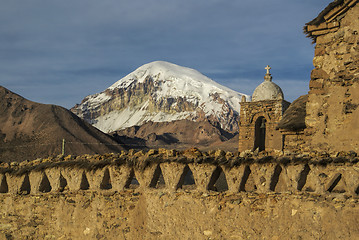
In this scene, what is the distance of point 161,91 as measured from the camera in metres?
114

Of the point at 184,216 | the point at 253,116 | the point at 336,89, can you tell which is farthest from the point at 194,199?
the point at 253,116

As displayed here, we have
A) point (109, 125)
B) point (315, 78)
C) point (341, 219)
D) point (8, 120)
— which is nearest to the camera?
point (341, 219)

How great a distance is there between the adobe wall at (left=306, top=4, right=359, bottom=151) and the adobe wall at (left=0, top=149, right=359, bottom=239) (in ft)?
5.83

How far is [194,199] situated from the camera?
5422 millimetres

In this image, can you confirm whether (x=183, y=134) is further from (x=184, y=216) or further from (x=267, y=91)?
(x=184, y=216)

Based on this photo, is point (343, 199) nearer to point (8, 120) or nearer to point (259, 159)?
point (259, 159)

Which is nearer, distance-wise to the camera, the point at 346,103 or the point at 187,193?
the point at 187,193

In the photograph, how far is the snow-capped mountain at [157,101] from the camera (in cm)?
9844

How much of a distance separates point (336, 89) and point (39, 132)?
2393cm

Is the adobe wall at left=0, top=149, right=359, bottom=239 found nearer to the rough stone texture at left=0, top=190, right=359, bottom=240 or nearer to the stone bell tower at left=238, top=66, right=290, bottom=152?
the rough stone texture at left=0, top=190, right=359, bottom=240

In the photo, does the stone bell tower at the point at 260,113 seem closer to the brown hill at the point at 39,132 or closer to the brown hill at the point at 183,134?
the brown hill at the point at 39,132

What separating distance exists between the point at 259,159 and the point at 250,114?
16679 millimetres

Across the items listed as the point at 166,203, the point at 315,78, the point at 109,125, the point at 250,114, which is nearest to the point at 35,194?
the point at 166,203

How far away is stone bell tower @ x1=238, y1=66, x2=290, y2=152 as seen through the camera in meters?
20.9
